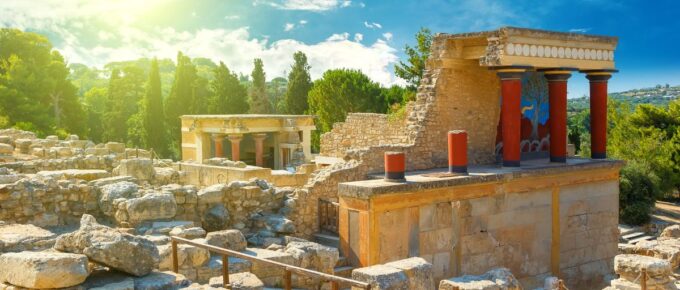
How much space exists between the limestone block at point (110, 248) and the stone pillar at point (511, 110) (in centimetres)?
912

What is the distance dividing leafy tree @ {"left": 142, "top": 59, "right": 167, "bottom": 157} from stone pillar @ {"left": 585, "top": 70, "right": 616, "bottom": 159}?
2908 cm

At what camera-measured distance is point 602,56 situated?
1562 centimetres

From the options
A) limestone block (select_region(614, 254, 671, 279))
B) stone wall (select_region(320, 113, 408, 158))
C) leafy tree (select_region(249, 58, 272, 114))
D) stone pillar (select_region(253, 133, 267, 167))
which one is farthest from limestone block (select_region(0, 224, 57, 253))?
leafy tree (select_region(249, 58, 272, 114))

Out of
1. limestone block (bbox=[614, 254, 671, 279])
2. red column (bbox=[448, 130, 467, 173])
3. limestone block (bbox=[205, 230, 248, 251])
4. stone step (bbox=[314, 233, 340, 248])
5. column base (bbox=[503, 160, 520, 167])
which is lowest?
limestone block (bbox=[614, 254, 671, 279])

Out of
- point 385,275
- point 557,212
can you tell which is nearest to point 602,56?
point 557,212

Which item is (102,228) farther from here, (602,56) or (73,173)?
(602,56)

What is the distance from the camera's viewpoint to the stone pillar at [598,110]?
52.3 feet

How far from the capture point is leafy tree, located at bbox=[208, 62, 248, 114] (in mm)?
42469

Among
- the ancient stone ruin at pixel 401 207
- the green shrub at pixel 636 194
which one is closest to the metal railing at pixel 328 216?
the ancient stone ruin at pixel 401 207

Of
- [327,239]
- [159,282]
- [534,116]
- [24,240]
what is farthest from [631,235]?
[24,240]

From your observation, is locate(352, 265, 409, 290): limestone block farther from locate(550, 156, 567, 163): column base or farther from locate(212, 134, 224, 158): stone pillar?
locate(212, 134, 224, 158): stone pillar

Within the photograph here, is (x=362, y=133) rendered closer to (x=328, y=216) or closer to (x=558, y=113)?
(x=558, y=113)

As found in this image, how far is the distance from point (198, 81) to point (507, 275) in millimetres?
39036

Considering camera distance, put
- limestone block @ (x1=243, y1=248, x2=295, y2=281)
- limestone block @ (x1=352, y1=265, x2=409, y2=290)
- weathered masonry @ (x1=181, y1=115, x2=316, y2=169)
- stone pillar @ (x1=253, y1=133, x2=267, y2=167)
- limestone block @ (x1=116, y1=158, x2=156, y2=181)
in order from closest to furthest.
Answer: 1. limestone block @ (x1=352, y1=265, x2=409, y2=290)
2. limestone block @ (x1=243, y1=248, x2=295, y2=281)
3. limestone block @ (x1=116, y1=158, x2=156, y2=181)
4. weathered masonry @ (x1=181, y1=115, x2=316, y2=169)
5. stone pillar @ (x1=253, y1=133, x2=267, y2=167)
